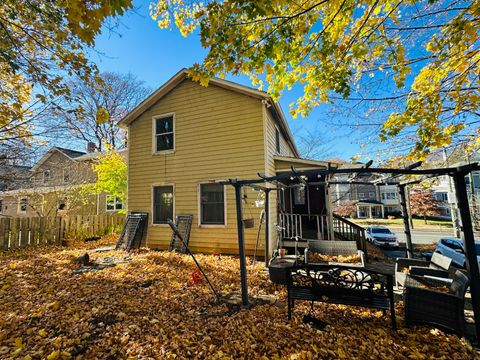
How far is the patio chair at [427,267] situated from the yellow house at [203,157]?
2.92m

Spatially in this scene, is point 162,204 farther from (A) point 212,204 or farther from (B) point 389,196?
(B) point 389,196

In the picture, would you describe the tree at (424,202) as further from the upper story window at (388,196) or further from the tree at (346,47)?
the tree at (346,47)

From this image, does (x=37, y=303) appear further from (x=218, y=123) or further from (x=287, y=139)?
(x=287, y=139)

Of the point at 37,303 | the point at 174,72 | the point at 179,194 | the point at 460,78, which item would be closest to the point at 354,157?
the point at 460,78

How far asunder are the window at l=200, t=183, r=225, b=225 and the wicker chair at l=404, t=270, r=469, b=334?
232 inches

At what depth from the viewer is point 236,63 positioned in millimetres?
3811

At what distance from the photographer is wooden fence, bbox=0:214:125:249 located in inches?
354

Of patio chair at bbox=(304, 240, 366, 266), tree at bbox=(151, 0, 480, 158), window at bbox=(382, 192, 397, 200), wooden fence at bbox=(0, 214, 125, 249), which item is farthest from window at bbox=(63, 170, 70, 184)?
window at bbox=(382, 192, 397, 200)

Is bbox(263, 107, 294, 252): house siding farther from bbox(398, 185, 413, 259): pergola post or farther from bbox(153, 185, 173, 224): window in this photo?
bbox(153, 185, 173, 224): window

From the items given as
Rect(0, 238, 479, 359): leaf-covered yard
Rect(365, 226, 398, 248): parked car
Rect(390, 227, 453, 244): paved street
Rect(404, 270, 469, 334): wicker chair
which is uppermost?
Rect(404, 270, 469, 334): wicker chair

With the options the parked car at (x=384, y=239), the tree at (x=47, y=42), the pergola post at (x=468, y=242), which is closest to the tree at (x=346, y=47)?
the tree at (x=47, y=42)

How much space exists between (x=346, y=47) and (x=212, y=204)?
6.33 metres

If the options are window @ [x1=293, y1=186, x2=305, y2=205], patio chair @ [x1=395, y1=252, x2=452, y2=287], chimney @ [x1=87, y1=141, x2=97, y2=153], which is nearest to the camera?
patio chair @ [x1=395, y1=252, x2=452, y2=287]

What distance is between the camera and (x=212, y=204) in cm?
846
